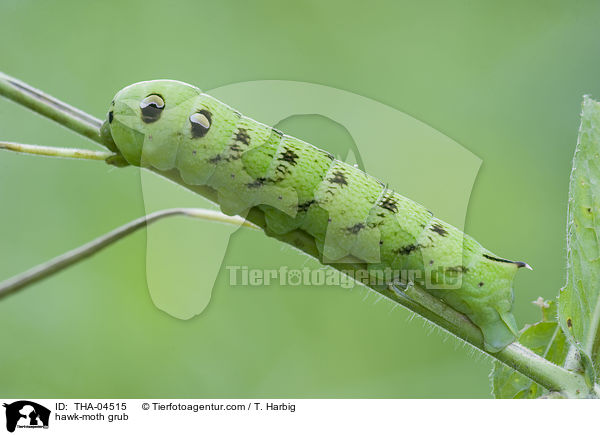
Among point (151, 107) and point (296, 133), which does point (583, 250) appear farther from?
point (296, 133)

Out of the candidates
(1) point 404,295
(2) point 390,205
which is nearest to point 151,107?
(2) point 390,205

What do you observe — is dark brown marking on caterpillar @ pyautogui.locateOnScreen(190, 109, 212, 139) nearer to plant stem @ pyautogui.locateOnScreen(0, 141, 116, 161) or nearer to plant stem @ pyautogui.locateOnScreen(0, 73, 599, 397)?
plant stem @ pyautogui.locateOnScreen(0, 73, 599, 397)

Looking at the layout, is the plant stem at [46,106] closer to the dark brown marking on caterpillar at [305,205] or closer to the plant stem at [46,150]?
the plant stem at [46,150]

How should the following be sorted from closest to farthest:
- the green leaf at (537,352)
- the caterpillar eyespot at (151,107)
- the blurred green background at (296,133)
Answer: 1. the green leaf at (537,352)
2. the caterpillar eyespot at (151,107)
3. the blurred green background at (296,133)

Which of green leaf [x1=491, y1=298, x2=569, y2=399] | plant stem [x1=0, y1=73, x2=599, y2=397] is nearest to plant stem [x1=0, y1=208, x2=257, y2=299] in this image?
plant stem [x1=0, y1=73, x2=599, y2=397]
